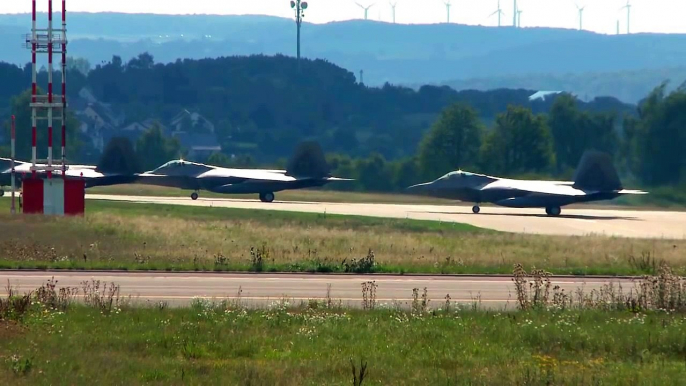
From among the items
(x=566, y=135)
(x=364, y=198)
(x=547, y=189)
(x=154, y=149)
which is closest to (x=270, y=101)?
(x=154, y=149)

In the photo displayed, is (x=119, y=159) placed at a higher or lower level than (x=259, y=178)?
higher

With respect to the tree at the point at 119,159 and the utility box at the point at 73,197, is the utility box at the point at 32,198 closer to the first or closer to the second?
the utility box at the point at 73,197

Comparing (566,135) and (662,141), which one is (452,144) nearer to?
(566,135)

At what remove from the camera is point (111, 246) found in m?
32.3

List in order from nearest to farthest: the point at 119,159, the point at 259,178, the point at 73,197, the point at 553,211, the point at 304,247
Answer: the point at 304,247 < the point at 73,197 < the point at 553,211 < the point at 119,159 < the point at 259,178

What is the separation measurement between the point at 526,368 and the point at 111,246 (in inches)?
828

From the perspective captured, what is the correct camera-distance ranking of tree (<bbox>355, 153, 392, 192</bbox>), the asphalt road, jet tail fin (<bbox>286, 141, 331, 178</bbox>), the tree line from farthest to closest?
tree (<bbox>355, 153, 392, 192</bbox>) < the tree line < jet tail fin (<bbox>286, 141, 331, 178</bbox>) < the asphalt road

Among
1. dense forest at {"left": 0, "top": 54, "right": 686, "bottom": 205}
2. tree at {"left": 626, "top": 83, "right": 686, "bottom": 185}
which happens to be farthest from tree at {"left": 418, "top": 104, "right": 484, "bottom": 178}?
tree at {"left": 626, "top": 83, "right": 686, "bottom": 185}

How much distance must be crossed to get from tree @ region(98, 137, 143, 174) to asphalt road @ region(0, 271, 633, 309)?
39892 mm

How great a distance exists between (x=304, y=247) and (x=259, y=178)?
3157cm

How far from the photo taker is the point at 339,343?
15.2m

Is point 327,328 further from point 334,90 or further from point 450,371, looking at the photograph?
point 334,90

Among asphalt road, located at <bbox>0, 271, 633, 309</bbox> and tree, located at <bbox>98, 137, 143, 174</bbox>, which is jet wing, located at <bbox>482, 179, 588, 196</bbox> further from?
asphalt road, located at <bbox>0, 271, 633, 309</bbox>

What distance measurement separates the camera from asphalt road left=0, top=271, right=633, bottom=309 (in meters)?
21.5
